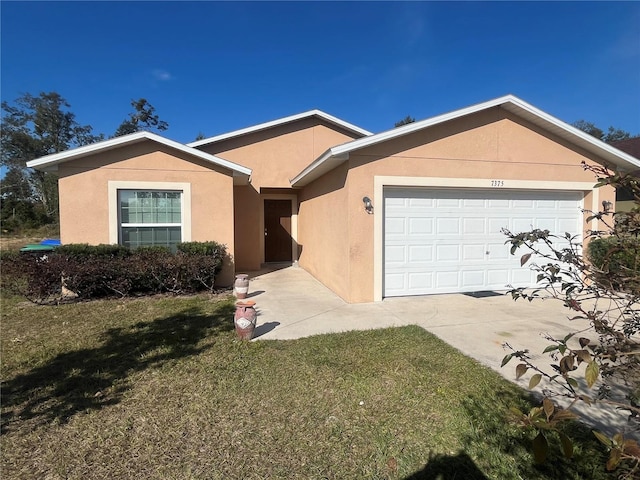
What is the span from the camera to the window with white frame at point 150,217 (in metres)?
9.01

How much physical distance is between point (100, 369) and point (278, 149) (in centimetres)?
1045

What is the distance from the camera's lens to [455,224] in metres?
8.33

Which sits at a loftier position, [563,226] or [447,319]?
[563,226]

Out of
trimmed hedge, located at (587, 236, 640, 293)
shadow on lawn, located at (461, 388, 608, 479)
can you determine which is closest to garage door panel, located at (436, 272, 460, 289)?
shadow on lawn, located at (461, 388, 608, 479)

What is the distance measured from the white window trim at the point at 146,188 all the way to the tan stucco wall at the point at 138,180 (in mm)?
95

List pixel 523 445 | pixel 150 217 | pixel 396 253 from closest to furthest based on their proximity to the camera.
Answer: pixel 523 445 → pixel 396 253 → pixel 150 217

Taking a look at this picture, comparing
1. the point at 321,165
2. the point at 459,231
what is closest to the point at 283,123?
the point at 321,165

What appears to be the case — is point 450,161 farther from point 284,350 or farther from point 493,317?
point 284,350

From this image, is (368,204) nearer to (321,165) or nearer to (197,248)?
(321,165)

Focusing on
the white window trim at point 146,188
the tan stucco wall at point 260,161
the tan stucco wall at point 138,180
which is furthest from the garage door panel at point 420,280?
the tan stucco wall at point 260,161

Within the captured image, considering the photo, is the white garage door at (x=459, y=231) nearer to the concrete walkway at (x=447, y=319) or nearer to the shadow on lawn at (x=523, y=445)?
the concrete walkway at (x=447, y=319)

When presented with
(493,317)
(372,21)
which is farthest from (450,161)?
(372,21)

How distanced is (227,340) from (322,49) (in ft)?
35.6

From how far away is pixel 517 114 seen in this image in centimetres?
842
